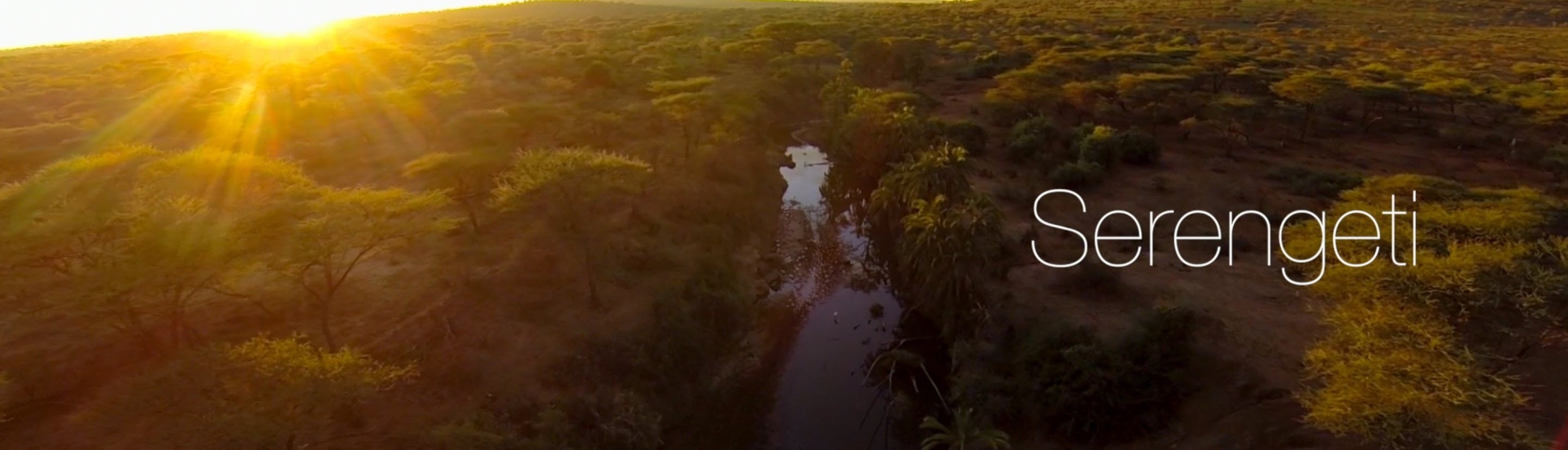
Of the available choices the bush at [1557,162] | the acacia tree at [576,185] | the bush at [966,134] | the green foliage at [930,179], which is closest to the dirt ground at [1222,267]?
the bush at [1557,162]

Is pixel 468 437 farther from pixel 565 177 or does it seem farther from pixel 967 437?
pixel 967 437

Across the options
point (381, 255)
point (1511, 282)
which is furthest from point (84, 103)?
point (1511, 282)

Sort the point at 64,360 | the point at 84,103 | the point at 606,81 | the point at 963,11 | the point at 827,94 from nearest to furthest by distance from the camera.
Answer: the point at 64,360 < the point at 827,94 < the point at 84,103 < the point at 606,81 < the point at 963,11

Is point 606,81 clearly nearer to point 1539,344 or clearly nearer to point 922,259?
point 922,259

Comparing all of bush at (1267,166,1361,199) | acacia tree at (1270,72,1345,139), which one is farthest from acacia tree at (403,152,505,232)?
acacia tree at (1270,72,1345,139)

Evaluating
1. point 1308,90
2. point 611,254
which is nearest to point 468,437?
point 611,254
